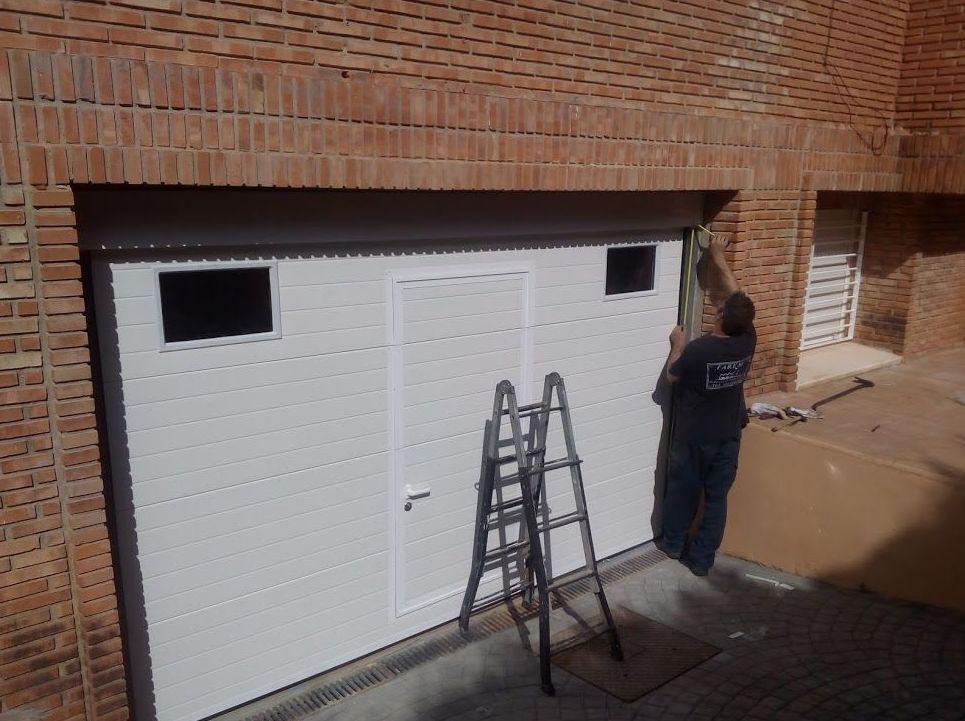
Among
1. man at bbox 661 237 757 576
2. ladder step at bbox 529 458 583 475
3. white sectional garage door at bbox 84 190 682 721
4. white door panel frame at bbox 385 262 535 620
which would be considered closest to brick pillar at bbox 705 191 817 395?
man at bbox 661 237 757 576

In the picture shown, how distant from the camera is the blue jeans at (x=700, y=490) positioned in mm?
5945

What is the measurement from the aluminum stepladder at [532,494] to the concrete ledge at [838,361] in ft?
10.3

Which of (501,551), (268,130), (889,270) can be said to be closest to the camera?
(268,130)

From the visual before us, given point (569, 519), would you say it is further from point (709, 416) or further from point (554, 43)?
point (554, 43)

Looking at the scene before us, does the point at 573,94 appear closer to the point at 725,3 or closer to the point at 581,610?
the point at 725,3

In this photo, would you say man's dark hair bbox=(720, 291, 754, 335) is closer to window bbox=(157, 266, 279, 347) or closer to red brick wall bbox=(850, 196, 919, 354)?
window bbox=(157, 266, 279, 347)

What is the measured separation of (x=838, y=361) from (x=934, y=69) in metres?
2.88

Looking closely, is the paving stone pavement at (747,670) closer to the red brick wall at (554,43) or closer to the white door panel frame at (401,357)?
the white door panel frame at (401,357)

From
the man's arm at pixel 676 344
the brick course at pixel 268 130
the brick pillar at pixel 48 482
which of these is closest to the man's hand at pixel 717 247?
the brick course at pixel 268 130

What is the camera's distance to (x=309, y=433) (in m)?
4.41

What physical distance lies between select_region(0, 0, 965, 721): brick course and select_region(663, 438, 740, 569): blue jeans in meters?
1.50

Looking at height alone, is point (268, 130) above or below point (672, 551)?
above

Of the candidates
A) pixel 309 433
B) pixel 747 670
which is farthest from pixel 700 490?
pixel 309 433

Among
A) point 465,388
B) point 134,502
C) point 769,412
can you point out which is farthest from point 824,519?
point 134,502
